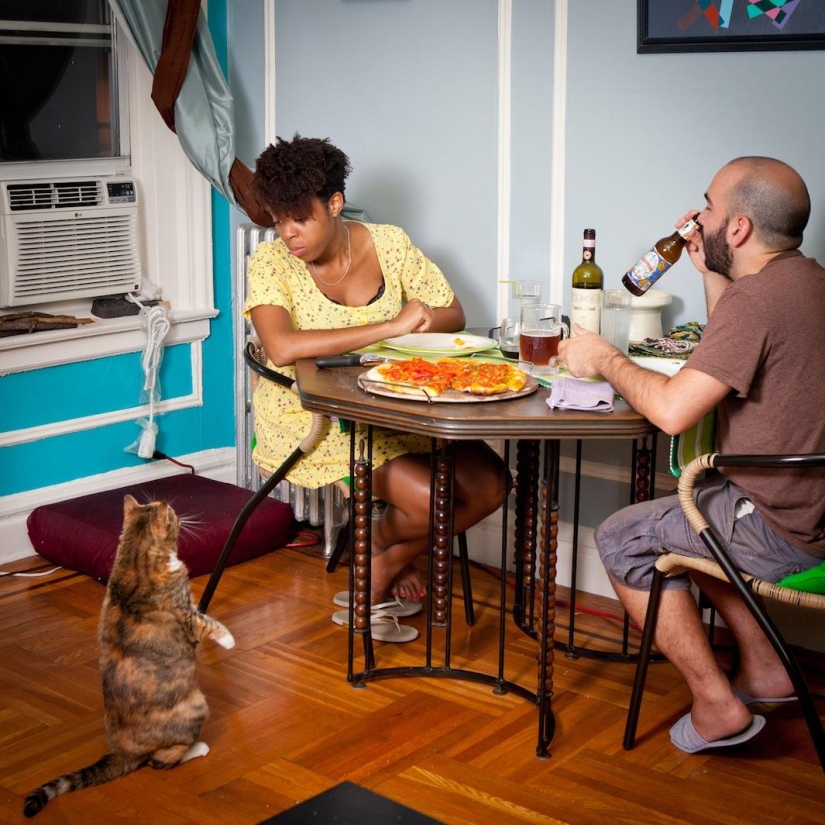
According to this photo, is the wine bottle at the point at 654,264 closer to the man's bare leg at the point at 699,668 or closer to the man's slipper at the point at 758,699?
the man's bare leg at the point at 699,668

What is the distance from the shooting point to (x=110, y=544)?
3326 mm

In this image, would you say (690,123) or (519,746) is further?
(690,123)

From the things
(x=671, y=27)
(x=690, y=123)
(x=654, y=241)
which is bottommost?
(x=654, y=241)

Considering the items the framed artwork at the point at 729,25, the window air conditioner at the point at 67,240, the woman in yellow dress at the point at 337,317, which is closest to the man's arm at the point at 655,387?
the woman in yellow dress at the point at 337,317

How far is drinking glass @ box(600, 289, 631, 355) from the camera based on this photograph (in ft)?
8.52

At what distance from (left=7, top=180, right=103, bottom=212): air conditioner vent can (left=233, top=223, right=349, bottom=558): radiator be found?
0.49 meters

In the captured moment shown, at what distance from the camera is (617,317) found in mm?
2613

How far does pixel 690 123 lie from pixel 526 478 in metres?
1.02

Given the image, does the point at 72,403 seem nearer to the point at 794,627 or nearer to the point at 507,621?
the point at 507,621

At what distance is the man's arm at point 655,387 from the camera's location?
7.04 feet

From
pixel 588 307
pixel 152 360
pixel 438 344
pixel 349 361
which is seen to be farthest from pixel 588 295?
pixel 152 360

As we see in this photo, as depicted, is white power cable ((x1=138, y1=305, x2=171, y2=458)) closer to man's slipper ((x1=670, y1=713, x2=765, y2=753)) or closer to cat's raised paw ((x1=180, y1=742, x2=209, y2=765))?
cat's raised paw ((x1=180, y1=742, x2=209, y2=765))

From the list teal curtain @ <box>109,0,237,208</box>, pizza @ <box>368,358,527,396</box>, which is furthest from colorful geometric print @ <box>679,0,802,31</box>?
teal curtain @ <box>109,0,237,208</box>

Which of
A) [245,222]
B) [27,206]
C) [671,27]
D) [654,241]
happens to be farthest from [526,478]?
[27,206]
